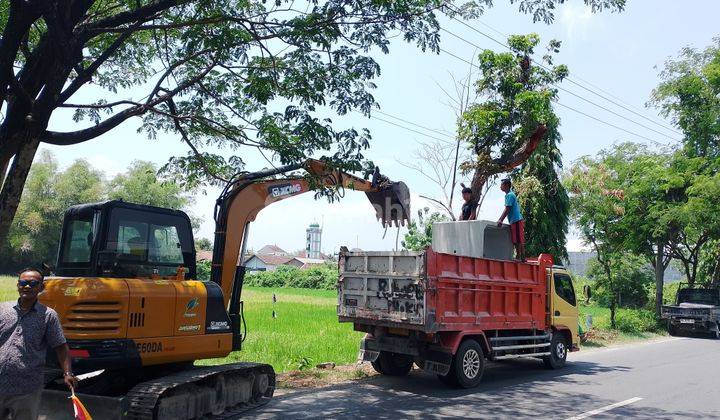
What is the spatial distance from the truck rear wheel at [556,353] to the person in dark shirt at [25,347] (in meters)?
10.4

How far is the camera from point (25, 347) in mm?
4836

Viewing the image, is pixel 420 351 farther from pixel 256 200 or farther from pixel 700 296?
pixel 700 296

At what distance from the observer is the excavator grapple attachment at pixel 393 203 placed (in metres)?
10.2

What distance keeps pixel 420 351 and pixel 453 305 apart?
0.99 metres

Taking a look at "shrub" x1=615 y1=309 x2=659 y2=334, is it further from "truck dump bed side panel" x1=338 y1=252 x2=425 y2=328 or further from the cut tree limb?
"truck dump bed side panel" x1=338 y1=252 x2=425 y2=328

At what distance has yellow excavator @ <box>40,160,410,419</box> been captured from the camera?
6395 millimetres

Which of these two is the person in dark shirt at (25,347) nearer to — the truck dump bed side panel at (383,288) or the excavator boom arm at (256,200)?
the excavator boom arm at (256,200)

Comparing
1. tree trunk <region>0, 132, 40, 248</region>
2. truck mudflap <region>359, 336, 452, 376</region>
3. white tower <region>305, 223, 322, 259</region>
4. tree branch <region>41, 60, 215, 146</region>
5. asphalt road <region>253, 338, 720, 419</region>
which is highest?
white tower <region>305, 223, 322, 259</region>

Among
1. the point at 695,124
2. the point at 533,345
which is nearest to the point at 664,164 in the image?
the point at 695,124

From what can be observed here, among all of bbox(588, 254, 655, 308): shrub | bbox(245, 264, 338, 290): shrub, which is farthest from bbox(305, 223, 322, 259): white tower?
bbox(588, 254, 655, 308): shrub

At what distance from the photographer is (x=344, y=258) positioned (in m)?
11.2

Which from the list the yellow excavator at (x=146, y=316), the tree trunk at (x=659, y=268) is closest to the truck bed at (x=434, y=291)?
the yellow excavator at (x=146, y=316)

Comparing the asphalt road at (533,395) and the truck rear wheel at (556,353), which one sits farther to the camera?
the truck rear wheel at (556,353)

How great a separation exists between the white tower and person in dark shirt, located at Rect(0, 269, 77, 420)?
5314 inches
